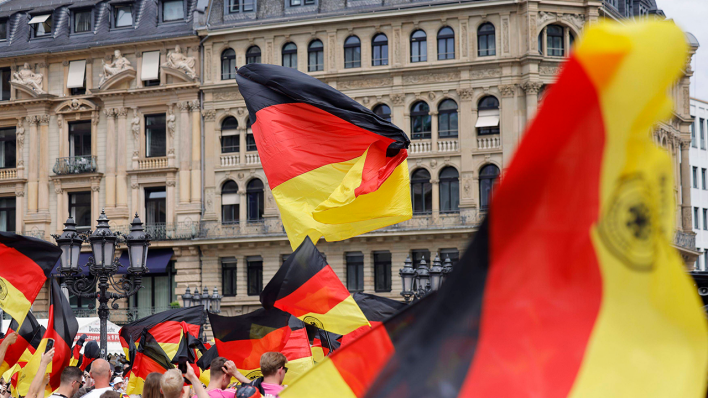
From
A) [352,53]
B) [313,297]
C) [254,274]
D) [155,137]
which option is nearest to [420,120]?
[352,53]

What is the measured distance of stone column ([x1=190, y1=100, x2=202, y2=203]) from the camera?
4222cm

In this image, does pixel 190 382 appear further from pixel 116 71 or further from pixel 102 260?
pixel 116 71

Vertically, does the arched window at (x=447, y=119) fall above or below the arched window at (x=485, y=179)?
above

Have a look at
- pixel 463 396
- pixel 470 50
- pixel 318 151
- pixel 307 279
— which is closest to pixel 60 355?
pixel 307 279

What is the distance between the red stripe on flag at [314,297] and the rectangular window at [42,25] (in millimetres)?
40358

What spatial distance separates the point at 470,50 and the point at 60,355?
32275 mm

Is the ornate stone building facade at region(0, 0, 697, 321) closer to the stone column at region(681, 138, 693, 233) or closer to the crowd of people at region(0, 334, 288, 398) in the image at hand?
the stone column at region(681, 138, 693, 233)

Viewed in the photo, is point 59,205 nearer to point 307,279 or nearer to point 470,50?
point 470,50

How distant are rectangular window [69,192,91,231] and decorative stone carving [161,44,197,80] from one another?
736cm

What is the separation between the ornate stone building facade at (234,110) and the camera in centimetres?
3934

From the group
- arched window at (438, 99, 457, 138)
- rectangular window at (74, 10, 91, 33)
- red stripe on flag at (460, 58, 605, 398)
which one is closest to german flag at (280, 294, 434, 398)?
red stripe on flag at (460, 58, 605, 398)

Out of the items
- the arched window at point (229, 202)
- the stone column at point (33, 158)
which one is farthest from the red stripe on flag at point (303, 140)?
the stone column at point (33, 158)

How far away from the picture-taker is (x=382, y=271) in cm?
4047

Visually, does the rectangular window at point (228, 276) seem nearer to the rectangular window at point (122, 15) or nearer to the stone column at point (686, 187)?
the rectangular window at point (122, 15)
